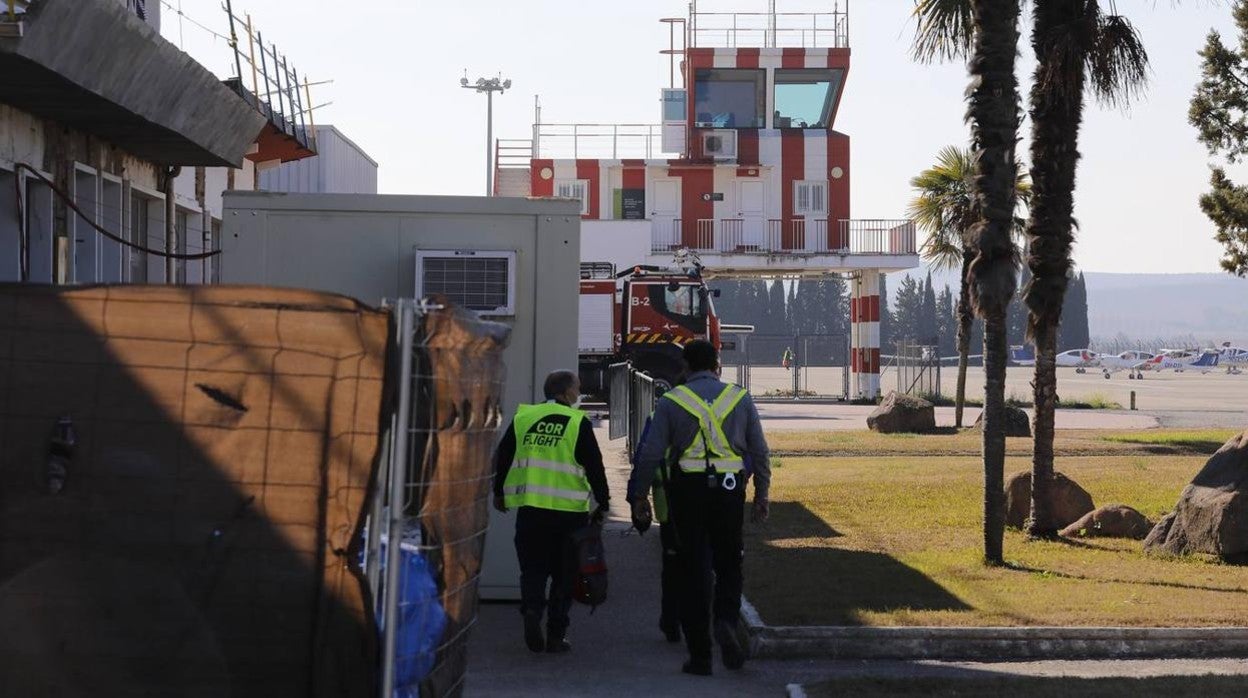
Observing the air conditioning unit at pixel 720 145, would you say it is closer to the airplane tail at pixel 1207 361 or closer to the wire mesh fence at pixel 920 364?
the wire mesh fence at pixel 920 364

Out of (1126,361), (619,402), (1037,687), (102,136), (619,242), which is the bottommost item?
(1037,687)

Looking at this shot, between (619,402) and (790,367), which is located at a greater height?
(619,402)

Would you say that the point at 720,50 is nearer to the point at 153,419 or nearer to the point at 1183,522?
the point at 1183,522

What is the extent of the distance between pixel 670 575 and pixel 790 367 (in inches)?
3110

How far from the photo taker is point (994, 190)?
1341 centimetres

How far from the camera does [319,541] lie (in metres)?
5.17

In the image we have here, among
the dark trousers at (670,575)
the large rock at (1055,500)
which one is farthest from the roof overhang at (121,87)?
the large rock at (1055,500)

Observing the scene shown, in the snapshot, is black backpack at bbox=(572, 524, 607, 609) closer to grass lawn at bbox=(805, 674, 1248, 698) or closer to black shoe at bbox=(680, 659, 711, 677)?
black shoe at bbox=(680, 659, 711, 677)

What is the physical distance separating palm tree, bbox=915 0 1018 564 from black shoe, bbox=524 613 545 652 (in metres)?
4.80

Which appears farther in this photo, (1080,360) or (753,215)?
(1080,360)

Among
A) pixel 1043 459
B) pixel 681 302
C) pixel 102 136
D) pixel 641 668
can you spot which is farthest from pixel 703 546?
pixel 681 302

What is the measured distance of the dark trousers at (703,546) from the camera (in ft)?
30.5

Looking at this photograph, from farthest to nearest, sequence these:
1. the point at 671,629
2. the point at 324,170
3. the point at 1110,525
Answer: the point at 324,170, the point at 1110,525, the point at 671,629

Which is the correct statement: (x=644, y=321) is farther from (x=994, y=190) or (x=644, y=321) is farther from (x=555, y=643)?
(x=555, y=643)
